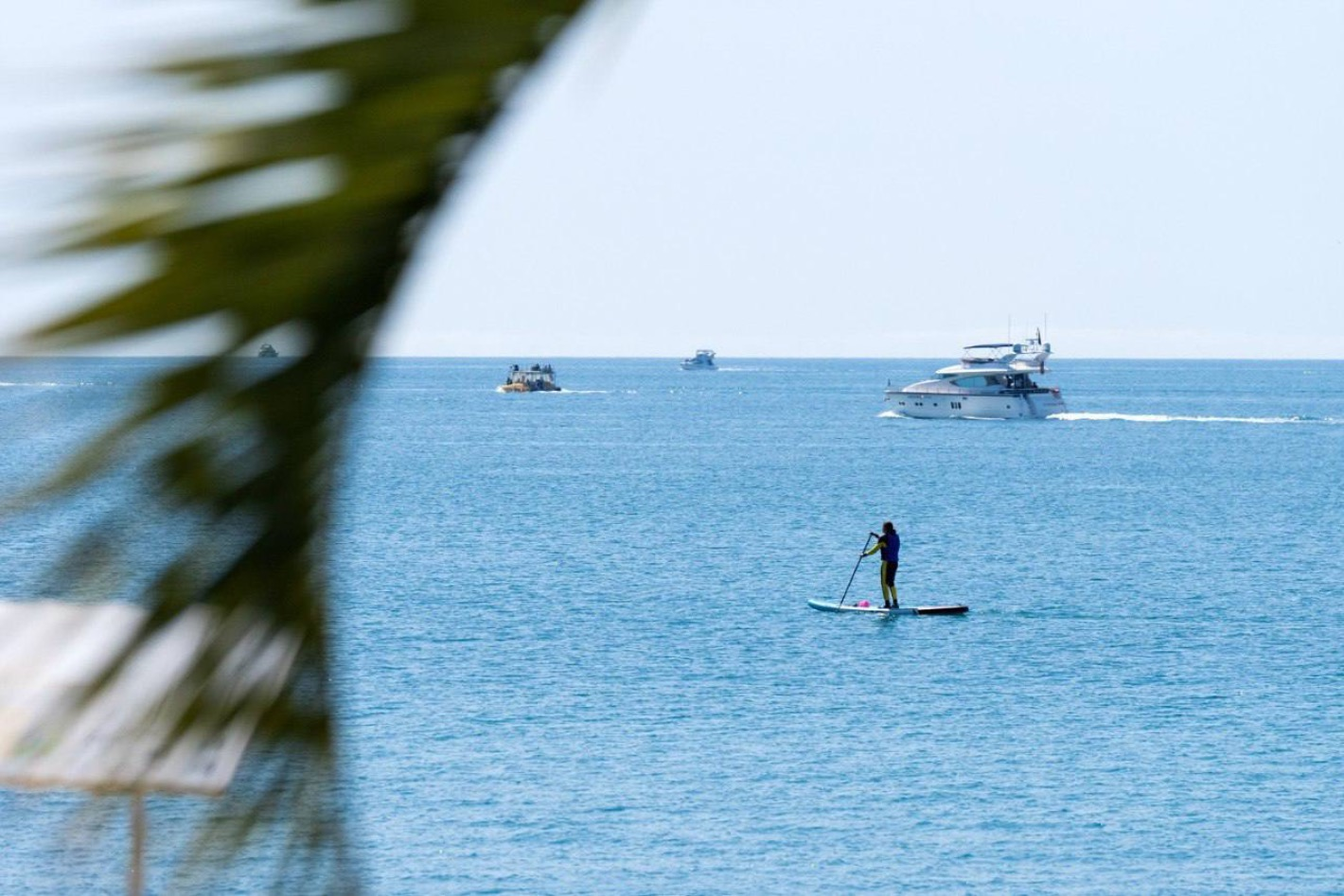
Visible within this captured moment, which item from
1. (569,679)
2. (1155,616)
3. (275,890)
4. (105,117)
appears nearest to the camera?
(105,117)

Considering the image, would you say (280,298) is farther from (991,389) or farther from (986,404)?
(986,404)

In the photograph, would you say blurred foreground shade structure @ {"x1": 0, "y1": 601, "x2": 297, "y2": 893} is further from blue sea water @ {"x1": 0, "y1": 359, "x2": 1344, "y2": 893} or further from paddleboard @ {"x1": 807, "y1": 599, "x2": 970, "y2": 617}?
paddleboard @ {"x1": 807, "y1": 599, "x2": 970, "y2": 617}

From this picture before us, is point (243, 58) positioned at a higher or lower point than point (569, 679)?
higher

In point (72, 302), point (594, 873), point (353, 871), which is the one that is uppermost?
point (72, 302)

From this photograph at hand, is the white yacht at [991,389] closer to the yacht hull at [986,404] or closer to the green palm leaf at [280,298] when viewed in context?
the yacht hull at [986,404]

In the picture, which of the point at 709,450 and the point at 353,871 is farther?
the point at 709,450

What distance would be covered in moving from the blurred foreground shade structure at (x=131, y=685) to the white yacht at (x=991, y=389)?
134884 millimetres

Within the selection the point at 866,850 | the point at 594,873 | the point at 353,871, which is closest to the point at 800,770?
the point at 866,850

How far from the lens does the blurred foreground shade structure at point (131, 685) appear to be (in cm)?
47

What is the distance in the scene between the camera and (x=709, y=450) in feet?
422

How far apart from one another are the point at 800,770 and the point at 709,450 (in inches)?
3489

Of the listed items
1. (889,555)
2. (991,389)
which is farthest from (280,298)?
(991,389)

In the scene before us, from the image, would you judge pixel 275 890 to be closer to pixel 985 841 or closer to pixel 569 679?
pixel 985 841

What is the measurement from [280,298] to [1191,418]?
179411 mm
